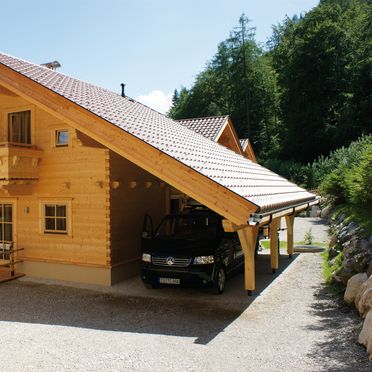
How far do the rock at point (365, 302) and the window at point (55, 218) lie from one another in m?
7.62

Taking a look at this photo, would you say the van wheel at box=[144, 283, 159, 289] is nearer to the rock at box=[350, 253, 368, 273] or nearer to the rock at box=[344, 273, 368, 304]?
the rock at box=[344, 273, 368, 304]

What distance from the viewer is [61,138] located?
1161 cm

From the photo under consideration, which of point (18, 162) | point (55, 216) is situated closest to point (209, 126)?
point (55, 216)

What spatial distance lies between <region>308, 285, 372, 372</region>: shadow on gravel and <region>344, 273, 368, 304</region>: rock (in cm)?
17

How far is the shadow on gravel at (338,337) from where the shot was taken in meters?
5.52

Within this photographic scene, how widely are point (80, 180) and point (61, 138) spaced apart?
1.45 metres

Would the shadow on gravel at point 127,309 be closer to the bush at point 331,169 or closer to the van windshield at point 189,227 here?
the van windshield at point 189,227

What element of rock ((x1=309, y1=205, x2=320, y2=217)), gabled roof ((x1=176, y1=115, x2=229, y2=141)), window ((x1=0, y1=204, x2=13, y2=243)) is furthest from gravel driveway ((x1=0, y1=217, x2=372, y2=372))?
rock ((x1=309, y1=205, x2=320, y2=217))

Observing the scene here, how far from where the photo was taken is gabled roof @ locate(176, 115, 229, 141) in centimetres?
1739

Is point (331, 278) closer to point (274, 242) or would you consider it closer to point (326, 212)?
point (274, 242)

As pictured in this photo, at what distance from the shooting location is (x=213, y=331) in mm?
7105

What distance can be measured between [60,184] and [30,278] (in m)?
2.78

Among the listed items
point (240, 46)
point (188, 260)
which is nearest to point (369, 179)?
point (188, 260)

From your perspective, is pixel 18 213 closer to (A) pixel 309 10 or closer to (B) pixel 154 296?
(B) pixel 154 296
